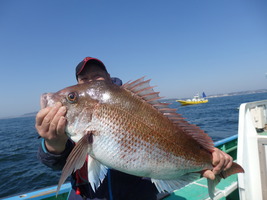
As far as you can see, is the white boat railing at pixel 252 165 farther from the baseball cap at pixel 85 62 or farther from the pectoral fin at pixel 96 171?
the baseball cap at pixel 85 62

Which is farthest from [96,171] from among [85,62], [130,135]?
[85,62]

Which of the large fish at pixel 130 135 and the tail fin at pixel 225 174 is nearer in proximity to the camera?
the large fish at pixel 130 135

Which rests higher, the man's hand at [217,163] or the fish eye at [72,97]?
the fish eye at [72,97]

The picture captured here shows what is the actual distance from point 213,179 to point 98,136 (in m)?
1.43

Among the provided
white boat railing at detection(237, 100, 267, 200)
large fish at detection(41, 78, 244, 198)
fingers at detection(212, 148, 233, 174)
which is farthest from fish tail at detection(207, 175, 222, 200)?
white boat railing at detection(237, 100, 267, 200)

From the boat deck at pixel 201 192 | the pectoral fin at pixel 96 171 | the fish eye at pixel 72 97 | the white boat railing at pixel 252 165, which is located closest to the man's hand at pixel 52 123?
the fish eye at pixel 72 97

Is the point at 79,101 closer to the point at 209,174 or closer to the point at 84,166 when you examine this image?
the point at 84,166

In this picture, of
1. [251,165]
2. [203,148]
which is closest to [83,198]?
[203,148]

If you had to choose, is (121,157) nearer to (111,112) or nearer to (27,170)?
(111,112)

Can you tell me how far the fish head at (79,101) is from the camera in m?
1.66

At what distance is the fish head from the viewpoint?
1664 millimetres

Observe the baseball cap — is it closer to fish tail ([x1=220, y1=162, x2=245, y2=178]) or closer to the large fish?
the large fish

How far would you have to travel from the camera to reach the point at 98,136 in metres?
1.61

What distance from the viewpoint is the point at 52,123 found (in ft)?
5.23
